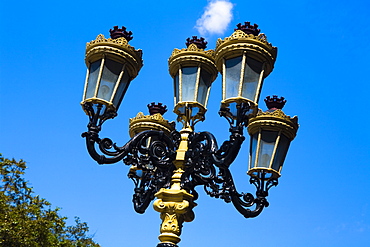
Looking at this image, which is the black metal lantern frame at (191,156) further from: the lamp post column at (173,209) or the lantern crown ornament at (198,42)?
the lantern crown ornament at (198,42)

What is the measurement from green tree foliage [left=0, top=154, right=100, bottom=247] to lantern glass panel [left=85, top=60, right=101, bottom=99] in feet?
41.7

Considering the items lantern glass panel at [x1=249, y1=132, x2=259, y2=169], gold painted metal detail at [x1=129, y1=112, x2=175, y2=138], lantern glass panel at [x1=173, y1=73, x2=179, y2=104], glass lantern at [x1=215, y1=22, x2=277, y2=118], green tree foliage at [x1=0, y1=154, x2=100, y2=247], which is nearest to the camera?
glass lantern at [x1=215, y1=22, x2=277, y2=118]

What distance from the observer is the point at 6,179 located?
806 inches

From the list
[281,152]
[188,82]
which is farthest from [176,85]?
[281,152]

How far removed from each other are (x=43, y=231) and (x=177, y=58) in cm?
1390

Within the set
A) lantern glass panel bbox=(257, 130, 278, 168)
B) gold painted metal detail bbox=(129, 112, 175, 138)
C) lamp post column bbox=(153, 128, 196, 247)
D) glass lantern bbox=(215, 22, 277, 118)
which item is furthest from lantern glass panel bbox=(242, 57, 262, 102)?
gold painted metal detail bbox=(129, 112, 175, 138)

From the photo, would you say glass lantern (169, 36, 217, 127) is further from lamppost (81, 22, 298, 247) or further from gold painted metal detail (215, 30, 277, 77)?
gold painted metal detail (215, 30, 277, 77)

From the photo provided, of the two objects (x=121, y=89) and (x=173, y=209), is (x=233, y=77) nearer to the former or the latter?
(x=121, y=89)

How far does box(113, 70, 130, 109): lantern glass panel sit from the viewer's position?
487 centimetres

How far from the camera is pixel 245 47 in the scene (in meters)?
4.54

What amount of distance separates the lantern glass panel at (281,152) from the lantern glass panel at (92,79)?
183cm

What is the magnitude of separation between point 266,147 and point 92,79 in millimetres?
1775

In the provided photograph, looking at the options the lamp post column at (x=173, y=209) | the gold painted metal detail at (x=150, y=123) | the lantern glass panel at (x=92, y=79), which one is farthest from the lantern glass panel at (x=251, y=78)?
the gold painted metal detail at (x=150, y=123)

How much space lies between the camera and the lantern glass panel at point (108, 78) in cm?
481
